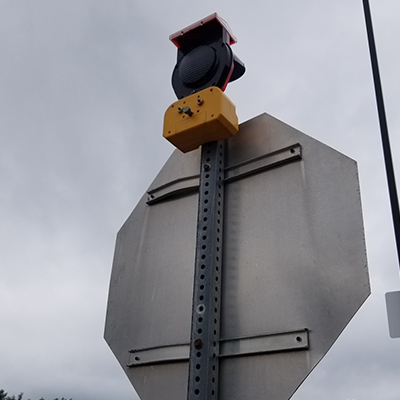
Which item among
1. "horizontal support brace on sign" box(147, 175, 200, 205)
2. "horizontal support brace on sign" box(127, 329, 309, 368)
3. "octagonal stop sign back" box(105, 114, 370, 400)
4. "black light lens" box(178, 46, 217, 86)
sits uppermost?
"black light lens" box(178, 46, 217, 86)

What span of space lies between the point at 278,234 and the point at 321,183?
287 millimetres

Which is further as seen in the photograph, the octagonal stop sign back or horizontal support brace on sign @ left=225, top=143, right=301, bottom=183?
horizontal support brace on sign @ left=225, top=143, right=301, bottom=183

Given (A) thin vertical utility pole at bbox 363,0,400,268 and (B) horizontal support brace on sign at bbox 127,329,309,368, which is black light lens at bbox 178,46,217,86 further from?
(B) horizontal support brace on sign at bbox 127,329,309,368

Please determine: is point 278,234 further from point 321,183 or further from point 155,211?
point 155,211

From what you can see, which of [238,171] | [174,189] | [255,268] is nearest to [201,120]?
[238,171]

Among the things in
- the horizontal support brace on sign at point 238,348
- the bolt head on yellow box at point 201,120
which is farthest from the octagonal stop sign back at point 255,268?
the bolt head on yellow box at point 201,120

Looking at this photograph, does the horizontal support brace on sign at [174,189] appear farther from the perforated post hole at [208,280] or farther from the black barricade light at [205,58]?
the black barricade light at [205,58]

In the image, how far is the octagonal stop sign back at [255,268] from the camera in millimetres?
1896

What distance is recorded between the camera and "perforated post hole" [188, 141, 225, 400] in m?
1.99

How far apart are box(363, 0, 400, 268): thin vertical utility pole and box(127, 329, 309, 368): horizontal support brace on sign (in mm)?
530

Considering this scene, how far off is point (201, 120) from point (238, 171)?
1.03 ft

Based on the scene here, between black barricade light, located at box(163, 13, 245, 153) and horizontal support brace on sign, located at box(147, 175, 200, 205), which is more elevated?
black barricade light, located at box(163, 13, 245, 153)

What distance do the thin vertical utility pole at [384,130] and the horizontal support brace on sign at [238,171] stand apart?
38 cm

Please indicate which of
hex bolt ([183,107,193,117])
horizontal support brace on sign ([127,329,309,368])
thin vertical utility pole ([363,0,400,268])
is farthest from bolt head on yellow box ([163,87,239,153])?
horizontal support brace on sign ([127,329,309,368])
